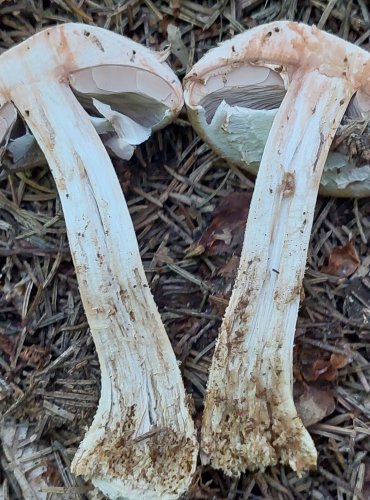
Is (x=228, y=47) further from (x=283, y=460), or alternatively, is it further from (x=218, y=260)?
(x=283, y=460)

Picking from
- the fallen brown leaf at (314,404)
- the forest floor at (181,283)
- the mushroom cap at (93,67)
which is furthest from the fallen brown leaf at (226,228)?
the fallen brown leaf at (314,404)

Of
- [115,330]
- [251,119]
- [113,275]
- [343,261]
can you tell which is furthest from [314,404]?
[251,119]

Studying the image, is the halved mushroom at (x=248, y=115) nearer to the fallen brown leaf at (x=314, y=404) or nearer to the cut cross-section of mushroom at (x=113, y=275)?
the cut cross-section of mushroom at (x=113, y=275)

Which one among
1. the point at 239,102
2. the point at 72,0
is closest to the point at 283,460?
the point at 239,102

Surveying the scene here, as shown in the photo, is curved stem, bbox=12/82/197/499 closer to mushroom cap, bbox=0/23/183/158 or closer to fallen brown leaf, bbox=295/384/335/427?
mushroom cap, bbox=0/23/183/158

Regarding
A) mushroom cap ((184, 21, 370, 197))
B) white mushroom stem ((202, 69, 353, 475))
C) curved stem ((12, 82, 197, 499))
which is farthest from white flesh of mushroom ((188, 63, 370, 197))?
curved stem ((12, 82, 197, 499))

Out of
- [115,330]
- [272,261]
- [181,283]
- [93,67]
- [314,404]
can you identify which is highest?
[93,67]

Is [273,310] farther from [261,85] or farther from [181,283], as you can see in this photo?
[261,85]

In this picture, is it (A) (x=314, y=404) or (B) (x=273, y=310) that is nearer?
(B) (x=273, y=310)
